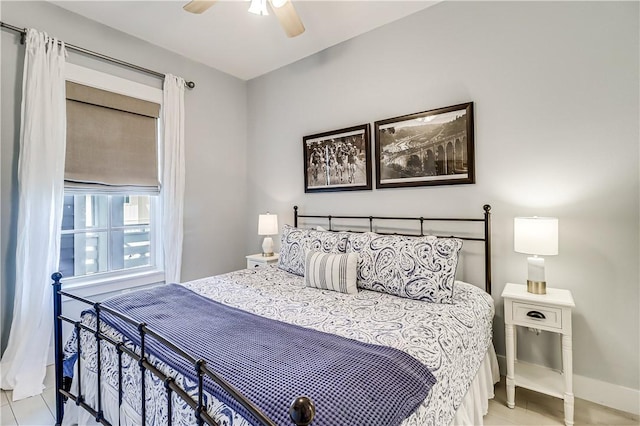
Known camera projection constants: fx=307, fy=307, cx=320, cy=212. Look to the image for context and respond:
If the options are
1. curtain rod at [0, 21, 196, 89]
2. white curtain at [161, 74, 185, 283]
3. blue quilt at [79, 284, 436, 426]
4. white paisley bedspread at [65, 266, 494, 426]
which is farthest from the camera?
white curtain at [161, 74, 185, 283]

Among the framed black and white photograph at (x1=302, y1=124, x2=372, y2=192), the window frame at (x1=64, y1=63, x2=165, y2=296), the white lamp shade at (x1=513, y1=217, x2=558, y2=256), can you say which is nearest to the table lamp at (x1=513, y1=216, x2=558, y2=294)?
the white lamp shade at (x1=513, y1=217, x2=558, y2=256)

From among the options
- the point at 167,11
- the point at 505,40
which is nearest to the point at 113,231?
the point at 167,11

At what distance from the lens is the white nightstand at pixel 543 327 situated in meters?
1.80

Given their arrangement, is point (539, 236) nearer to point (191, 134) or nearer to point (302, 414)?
point (302, 414)

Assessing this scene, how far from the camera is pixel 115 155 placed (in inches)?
111

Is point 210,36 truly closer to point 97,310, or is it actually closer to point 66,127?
point 66,127

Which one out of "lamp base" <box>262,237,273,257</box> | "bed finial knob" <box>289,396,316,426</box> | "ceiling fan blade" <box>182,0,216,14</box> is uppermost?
"ceiling fan blade" <box>182,0,216,14</box>

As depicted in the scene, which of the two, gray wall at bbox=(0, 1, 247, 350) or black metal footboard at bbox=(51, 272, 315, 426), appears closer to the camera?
black metal footboard at bbox=(51, 272, 315, 426)

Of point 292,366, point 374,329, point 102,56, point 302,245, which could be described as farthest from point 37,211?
point 374,329

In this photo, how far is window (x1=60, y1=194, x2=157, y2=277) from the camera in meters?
2.70

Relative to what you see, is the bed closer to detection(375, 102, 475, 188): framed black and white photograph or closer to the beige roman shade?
detection(375, 102, 475, 188): framed black and white photograph

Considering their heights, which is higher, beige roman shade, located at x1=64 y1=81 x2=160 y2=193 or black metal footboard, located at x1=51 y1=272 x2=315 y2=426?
beige roman shade, located at x1=64 y1=81 x2=160 y2=193

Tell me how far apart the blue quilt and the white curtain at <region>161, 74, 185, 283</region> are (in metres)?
1.63

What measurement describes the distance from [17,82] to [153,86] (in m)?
1.04
